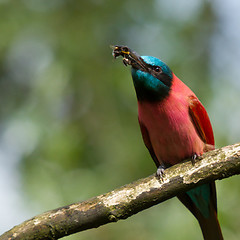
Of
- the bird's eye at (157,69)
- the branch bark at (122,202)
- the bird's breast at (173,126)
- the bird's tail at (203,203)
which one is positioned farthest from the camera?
the bird's tail at (203,203)

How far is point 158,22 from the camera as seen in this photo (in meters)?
6.50

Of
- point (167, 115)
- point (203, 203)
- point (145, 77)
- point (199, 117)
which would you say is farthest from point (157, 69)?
point (203, 203)

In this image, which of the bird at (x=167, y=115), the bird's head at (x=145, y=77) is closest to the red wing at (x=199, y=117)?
the bird at (x=167, y=115)

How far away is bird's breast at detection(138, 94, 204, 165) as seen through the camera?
11.9 ft

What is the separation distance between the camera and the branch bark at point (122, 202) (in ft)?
9.36

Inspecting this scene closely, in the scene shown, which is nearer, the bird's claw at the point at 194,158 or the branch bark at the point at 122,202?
the branch bark at the point at 122,202

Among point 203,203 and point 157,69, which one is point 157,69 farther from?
point 203,203

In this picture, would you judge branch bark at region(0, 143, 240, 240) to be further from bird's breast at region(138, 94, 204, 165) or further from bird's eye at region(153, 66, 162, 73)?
bird's eye at region(153, 66, 162, 73)

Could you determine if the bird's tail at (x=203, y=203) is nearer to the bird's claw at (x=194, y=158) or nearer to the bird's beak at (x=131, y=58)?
the bird's claw at (x=194, y=158)

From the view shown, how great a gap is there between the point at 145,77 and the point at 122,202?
116 centimetres

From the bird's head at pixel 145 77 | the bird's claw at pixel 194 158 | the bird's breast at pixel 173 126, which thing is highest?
the bird's head at pixel 145 77

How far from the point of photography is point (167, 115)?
11.8 ft

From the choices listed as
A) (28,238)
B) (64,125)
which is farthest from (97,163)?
(28,238)

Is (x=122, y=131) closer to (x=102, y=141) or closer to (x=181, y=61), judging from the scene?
(x=102, y=141)
